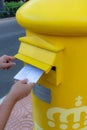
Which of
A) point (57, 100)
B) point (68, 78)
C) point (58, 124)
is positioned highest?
point (68, 78)

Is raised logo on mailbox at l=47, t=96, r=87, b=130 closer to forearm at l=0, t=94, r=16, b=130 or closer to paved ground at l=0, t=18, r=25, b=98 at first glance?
forearm at l=0, t=94, r=16, b=130

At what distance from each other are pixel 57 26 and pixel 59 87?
446 millimetres

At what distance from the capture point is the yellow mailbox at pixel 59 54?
1.67 meters

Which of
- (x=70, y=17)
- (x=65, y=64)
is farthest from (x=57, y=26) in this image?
(x=65, y=64)

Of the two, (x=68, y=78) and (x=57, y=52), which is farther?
(x=68, y=78)

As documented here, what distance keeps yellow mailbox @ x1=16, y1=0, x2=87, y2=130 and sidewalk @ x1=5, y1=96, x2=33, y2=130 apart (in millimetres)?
1177

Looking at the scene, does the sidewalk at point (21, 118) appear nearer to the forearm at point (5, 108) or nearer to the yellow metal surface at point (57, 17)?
the forearm at point (5, 108)

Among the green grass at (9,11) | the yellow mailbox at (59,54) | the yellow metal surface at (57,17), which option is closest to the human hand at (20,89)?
the yellow mailbox at (59,54)

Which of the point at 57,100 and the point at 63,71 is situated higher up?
the point at 63,71

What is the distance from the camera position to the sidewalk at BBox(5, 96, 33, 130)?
10.4 feet

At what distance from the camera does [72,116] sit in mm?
1984

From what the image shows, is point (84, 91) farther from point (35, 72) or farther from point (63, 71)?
point (35, 72)

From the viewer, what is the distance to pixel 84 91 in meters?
1.91

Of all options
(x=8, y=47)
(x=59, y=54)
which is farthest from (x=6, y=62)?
(x=8, y=47)
